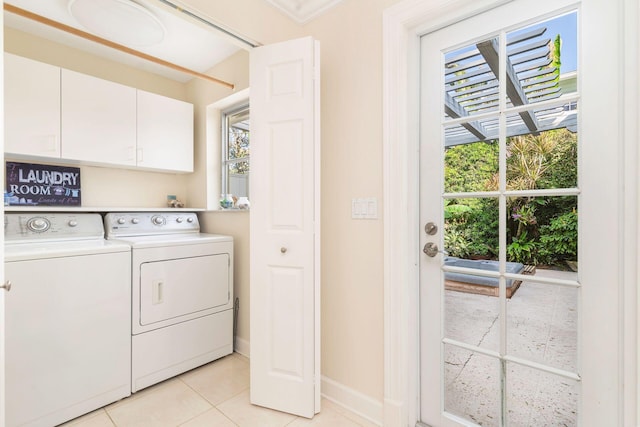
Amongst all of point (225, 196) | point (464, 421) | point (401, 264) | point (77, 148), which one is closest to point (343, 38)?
point (401, 264)

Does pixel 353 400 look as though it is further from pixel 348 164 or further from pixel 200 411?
pixel 348 164

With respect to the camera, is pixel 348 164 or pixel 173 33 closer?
pixel 348 164

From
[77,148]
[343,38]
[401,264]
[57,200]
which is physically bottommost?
[401,264]

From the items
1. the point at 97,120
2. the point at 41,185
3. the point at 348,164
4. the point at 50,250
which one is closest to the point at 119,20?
the point at 97,120

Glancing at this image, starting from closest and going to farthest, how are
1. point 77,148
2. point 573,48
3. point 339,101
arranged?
point 573,48
point 339,101
point 77,148

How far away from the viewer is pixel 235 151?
268cm

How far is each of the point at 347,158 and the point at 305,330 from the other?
0.99m

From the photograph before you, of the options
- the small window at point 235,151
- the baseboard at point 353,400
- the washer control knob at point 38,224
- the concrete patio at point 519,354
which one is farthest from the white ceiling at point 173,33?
the baseboard at point 353,400

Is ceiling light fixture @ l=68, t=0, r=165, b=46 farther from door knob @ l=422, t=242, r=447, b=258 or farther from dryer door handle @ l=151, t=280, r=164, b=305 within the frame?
door knob @ l=422, t=242, r=447, b=258

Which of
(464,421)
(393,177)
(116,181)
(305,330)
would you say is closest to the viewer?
(464,421)

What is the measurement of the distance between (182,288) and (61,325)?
632mm

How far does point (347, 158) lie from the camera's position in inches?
66.4

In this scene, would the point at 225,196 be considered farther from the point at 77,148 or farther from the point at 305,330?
the point at 305,330

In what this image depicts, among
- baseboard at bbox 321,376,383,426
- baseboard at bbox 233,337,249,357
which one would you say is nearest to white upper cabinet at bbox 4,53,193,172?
baseboard at bbox 233,337,249,357
